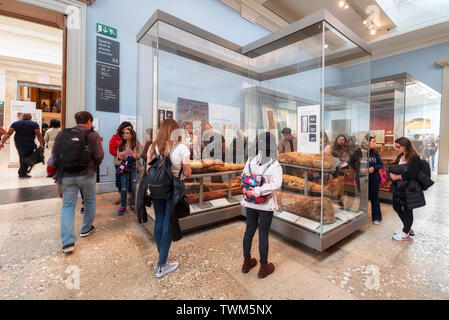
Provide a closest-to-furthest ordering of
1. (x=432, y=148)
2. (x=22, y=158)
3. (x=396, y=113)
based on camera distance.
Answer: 1. (x=396, y=113)
2. (x=22, y=158)
3. (x=432, y=148)

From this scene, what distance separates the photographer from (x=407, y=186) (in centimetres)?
281

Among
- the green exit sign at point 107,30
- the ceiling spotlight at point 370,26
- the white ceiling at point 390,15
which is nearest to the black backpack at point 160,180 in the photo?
the green exit sign at point 107,30

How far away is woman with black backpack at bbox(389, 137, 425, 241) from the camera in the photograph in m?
2.76

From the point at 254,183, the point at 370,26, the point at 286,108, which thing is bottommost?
the point at 254,183

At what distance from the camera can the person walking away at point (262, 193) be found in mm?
1990

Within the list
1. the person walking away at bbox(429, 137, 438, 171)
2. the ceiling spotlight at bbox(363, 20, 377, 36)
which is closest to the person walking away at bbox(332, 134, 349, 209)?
the person walking away at bbox(429, 137, 438, 171)

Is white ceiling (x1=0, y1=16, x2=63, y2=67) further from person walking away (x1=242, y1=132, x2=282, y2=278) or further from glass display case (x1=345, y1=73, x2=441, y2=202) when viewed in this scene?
glass display case (x1=345, y1=73, x2=441, y2=202)

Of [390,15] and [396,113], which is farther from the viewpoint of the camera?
[390,15]

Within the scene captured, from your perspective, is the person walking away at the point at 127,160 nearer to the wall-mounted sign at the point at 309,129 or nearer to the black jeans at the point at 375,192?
the wall-mounted sign at the point at 309,129

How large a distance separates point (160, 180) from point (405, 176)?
9.87ft

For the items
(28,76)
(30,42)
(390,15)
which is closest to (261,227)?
(390,15)

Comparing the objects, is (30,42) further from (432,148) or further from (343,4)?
(432,148)

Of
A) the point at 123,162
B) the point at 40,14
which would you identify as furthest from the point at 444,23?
the point at 40,14

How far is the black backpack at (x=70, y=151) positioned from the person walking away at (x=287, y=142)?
96.9 inches
